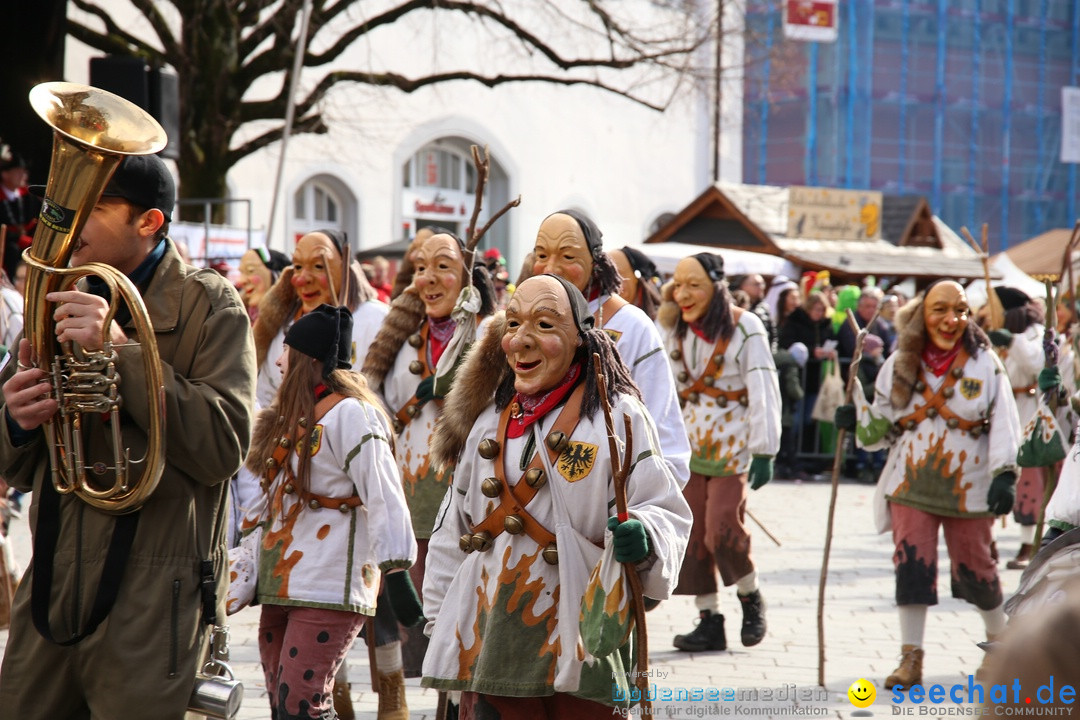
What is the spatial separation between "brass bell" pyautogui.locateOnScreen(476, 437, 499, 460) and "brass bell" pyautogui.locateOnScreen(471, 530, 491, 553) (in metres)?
0.21

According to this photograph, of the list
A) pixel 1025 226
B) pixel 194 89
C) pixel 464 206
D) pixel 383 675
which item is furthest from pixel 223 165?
pixel 1025 226

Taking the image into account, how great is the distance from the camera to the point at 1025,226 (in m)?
47.7

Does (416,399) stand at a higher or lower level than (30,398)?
lower

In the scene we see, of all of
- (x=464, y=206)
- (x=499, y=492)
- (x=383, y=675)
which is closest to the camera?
(x=499, y=492)

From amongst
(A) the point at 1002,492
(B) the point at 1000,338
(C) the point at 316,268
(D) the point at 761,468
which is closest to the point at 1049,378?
(A) the point at 1002,492

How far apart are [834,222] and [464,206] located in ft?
24.3

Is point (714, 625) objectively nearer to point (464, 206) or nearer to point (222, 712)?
point (222, 712)

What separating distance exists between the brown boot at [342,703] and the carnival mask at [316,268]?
181cm

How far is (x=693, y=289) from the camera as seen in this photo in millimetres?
7359

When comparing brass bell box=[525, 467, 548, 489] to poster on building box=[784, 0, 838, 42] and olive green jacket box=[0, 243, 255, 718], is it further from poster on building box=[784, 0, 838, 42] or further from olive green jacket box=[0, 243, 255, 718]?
poster on building box=[784, 0, 838, 42]

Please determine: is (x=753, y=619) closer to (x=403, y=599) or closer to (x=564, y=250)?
(x=564, y=250)

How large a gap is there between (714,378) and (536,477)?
3.89m

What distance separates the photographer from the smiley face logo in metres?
5.94

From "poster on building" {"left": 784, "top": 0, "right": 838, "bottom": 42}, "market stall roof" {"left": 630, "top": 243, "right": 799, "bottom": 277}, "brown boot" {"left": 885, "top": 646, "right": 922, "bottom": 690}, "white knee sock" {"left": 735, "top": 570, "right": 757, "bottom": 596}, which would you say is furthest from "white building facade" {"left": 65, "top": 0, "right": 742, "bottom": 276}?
"brown boot" {"left": 885, "top": 646, "right": 922, "bottom": 690}
